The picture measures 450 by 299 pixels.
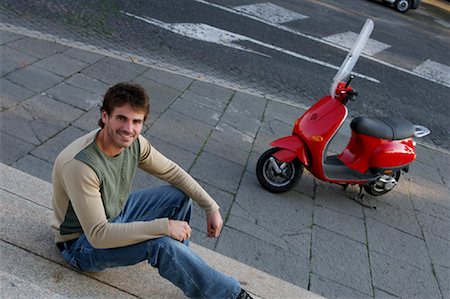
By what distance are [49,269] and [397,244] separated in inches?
113

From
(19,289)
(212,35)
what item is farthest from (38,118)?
(212,35)

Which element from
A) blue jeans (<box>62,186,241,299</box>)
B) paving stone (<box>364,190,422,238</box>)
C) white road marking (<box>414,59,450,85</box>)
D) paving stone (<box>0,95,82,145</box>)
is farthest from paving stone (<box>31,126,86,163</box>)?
white road marking (<box>414,59,450,85</box>)

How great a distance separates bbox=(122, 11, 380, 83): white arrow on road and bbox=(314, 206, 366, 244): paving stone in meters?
4.22

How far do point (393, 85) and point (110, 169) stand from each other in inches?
278

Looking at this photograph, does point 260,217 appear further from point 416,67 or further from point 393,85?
point 416,67

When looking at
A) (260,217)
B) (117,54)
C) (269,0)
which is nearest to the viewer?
(260,217)

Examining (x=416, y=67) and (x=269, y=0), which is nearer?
(x=416, y=67)

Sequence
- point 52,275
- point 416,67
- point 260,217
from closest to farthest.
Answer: point 52,275 < point 260,217 < point 416,67

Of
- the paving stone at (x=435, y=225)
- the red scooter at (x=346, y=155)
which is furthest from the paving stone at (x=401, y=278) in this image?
the red scooter at (x=346, y=155)

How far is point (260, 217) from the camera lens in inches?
169

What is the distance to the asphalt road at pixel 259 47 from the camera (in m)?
7.26

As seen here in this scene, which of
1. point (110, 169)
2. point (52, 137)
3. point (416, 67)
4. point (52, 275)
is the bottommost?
point (416, 67)

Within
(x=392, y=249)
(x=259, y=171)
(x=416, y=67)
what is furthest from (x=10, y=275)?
(x=416, y=67)

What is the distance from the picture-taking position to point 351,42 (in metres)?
10.4
